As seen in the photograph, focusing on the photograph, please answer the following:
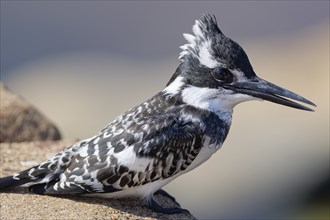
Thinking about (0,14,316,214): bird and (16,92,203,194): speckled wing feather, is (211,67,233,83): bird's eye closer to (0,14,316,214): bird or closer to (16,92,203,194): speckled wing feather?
(0,14,316,214): bird

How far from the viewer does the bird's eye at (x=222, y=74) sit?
632cm

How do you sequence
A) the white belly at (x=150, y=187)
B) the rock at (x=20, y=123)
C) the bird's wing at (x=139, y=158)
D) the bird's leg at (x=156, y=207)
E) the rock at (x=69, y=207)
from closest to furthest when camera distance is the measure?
the rock at (x=69, y=207), the bird's wing at (x=139, y=158), the white belly at (x=150, y=187), the bird's leg at (x=156, y=207), the rock at (x=20, y=123)

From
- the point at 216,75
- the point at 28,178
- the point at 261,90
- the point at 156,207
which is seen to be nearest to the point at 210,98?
the point at 216,75

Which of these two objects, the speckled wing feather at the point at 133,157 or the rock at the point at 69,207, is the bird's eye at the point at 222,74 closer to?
the speckled wing feather at the point at 133,157

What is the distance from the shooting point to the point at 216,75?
634cm

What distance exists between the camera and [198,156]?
6367 millimetres

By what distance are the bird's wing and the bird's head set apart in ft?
0.86

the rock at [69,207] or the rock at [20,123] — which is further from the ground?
the rock at [20,123]

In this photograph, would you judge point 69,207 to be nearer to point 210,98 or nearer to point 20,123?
point 210,98

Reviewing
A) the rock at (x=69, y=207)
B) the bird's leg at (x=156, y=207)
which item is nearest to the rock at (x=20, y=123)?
the rock at (x=69, y=207)

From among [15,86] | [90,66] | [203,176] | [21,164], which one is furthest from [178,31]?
[21,164]

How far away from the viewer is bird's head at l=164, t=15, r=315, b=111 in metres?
6.32

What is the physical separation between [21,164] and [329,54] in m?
11.8

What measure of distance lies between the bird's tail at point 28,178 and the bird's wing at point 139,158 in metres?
0.11
